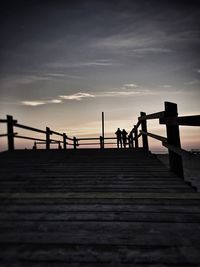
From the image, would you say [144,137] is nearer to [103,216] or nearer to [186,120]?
[186,120]

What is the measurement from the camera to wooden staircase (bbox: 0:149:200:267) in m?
2.10

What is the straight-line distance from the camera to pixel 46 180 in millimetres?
4832

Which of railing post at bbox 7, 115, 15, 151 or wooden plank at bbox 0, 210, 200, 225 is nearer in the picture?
wooden plank at bbox 0, 210, 200, 225

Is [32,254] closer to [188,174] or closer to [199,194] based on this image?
[199,194]

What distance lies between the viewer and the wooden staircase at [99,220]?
2.10 metres

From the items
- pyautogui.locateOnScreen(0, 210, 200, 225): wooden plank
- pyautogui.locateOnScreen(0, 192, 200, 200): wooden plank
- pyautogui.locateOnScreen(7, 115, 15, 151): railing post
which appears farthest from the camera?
pyautogui.locateOnScreen(7, 115, 15, 151): railing post

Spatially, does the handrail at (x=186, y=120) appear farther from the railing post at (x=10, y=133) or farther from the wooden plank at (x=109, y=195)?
the railing post at (x=10, y=133)

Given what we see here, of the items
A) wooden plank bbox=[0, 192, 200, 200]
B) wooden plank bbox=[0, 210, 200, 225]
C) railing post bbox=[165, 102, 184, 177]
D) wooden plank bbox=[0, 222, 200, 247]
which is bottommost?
wooden plank bbox=[0, 222, 200, 247]

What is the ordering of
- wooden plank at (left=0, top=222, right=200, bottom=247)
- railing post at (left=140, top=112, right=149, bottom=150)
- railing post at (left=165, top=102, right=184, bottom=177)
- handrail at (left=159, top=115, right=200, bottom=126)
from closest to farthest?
1. wooden plank at (left=0, top=222, right=200, bottom=247)
2. handrail at (left=159, top=115, right=200, bottom=126)
3. railing post at (left=165, top=102, right=184, bottom=177)
4. railing post at (left=140, top=112, right=149, bottom=150)

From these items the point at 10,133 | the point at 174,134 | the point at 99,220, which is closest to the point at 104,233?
the point at 99,220

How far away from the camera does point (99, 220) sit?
9.20ft

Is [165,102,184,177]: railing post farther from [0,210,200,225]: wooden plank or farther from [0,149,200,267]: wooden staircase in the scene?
[0,210,200,225]: wooden plank

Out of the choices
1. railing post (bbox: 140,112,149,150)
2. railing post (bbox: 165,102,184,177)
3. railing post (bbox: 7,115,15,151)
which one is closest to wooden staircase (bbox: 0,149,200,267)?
railing post (bbox: 165,102,184,177)

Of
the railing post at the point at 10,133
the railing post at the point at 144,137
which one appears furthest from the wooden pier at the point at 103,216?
the railing post at the point at 10,133
